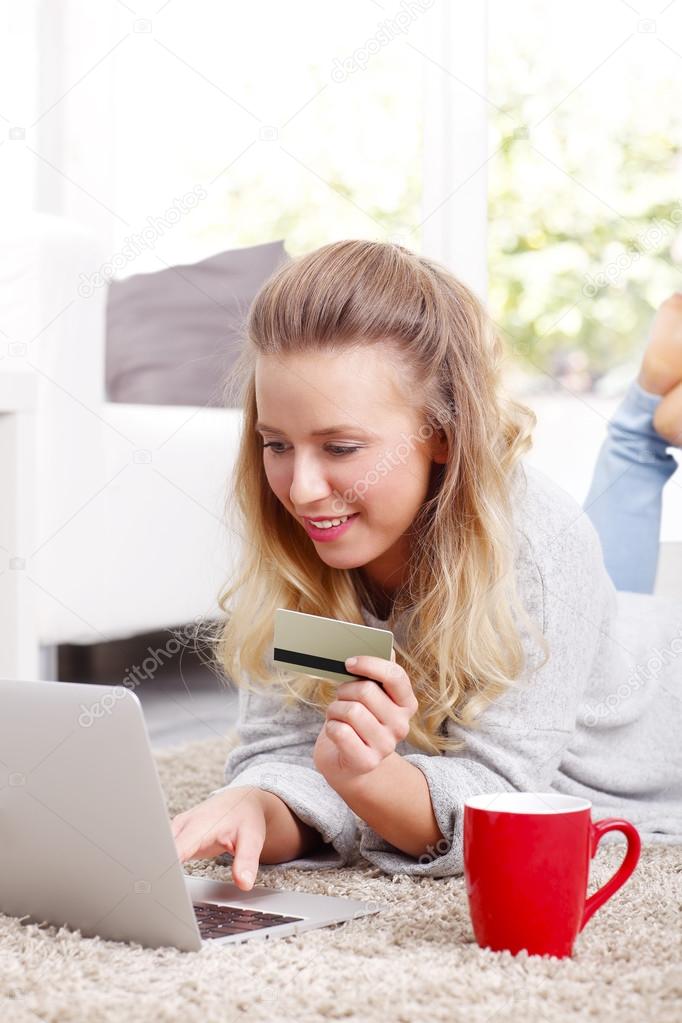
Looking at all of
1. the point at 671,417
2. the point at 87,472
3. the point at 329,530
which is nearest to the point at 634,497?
the point at 671,417

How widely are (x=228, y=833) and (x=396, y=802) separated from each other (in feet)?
0.44

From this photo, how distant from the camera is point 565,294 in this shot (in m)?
5.49

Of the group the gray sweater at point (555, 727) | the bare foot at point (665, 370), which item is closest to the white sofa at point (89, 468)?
the bare foot at point (665, 370)

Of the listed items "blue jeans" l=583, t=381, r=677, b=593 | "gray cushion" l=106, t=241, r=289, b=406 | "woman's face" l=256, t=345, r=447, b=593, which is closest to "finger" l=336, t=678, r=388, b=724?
"woman's face" l=256, t=345, r=447, b=593

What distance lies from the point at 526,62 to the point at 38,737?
1.68m

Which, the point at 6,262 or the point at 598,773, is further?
the point at 6,262

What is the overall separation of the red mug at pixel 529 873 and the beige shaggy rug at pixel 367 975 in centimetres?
2

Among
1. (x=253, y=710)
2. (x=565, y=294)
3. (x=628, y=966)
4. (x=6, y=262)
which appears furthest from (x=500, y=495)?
(x=565, y=294)

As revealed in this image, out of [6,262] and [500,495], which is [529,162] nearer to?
[6,262]

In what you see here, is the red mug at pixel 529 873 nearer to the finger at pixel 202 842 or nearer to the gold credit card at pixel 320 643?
the gold credit card at pixel 320 643

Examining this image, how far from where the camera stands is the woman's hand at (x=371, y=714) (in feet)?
2.69

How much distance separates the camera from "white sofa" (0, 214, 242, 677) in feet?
5.96

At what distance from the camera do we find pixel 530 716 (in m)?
1.07

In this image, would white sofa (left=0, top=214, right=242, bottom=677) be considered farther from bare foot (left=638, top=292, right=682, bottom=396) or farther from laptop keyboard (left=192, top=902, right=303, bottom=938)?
laptop keyboard (left=192, top=902, right=303, bottom=938)
